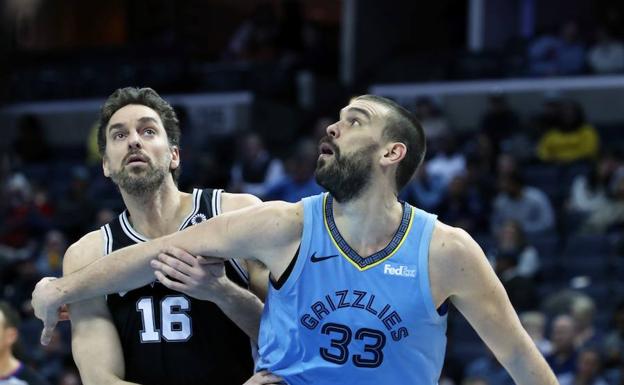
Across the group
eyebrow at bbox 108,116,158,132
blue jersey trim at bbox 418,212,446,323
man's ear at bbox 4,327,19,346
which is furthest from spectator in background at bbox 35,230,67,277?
blue jersey trim at bbox 418,212,446,323

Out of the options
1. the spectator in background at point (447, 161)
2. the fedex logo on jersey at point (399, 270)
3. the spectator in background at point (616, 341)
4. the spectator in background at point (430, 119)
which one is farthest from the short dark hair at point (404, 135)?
the spectator in background at point (430, 119)

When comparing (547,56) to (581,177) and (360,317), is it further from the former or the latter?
(360,317)

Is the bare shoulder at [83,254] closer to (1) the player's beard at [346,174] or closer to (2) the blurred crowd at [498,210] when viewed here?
(1) the player's beard at [346,174]

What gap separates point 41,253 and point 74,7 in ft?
31.8

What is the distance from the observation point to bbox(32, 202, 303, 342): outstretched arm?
457 cm

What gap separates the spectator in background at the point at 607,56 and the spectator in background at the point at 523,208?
12.4 feet

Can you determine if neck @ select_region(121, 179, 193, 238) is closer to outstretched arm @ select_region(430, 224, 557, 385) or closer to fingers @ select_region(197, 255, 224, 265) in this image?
fingers @ select_region(197, 255, 224, 265)

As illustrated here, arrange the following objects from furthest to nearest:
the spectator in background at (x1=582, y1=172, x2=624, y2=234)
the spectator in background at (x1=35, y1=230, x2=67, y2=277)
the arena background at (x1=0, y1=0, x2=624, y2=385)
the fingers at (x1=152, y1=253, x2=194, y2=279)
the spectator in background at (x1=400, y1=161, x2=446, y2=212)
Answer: the spectator in background at (x1=35, y1=230, x2=67, y2=277), the spectator in background at (x1=400, y1=161, x2=446, y2=212), the spectator in background at (x1=582, y1=172, x2=624, y2=234), the arena background at (x1=0, y1=0, x2=624, y2=385), the fingers at (x1=152, y1=253, x2=194, y2=279)

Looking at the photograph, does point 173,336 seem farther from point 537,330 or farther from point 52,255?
point 52,255

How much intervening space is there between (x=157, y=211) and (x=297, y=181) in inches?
279

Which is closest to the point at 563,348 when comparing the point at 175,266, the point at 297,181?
the point at 297,181

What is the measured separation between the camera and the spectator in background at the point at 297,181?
12.1 m

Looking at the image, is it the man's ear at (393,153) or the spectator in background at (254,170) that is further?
the spectator in background at (254,170)

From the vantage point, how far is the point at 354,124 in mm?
4609
